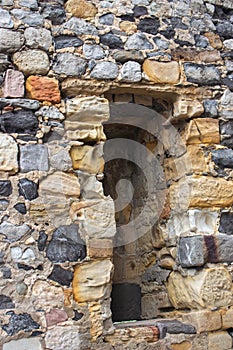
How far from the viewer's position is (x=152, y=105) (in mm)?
3621

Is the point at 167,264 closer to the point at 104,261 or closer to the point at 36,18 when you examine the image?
the point at 104,261

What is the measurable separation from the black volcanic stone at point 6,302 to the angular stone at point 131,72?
1.51 metres

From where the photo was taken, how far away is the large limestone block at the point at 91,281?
9.82 ft

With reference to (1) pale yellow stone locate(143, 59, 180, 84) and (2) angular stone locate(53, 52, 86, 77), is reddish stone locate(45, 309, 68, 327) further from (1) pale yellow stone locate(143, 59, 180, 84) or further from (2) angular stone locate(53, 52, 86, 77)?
(1) pale yellow stone locate(143, 59, 180, 84)

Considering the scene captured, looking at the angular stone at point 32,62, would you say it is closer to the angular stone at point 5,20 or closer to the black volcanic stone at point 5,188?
the angular stone at point 5,20

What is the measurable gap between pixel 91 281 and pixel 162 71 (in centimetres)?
143

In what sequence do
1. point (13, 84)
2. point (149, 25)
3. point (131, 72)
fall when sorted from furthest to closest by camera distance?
point (149, 25) < point (131, 72) < point (13, 84)

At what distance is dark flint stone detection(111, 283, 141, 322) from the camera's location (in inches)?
147

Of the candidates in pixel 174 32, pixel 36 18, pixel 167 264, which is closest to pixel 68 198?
pixel 167 264

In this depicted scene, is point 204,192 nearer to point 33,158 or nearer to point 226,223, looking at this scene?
point 226,223

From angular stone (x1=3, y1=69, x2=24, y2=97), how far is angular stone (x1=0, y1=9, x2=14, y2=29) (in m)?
0.28

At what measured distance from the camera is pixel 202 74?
3512 millimetres

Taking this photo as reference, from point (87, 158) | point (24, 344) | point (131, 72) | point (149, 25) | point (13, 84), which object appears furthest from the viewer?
point (149, 25)

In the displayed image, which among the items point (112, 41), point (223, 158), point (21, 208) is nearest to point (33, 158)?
point (21, 208)
